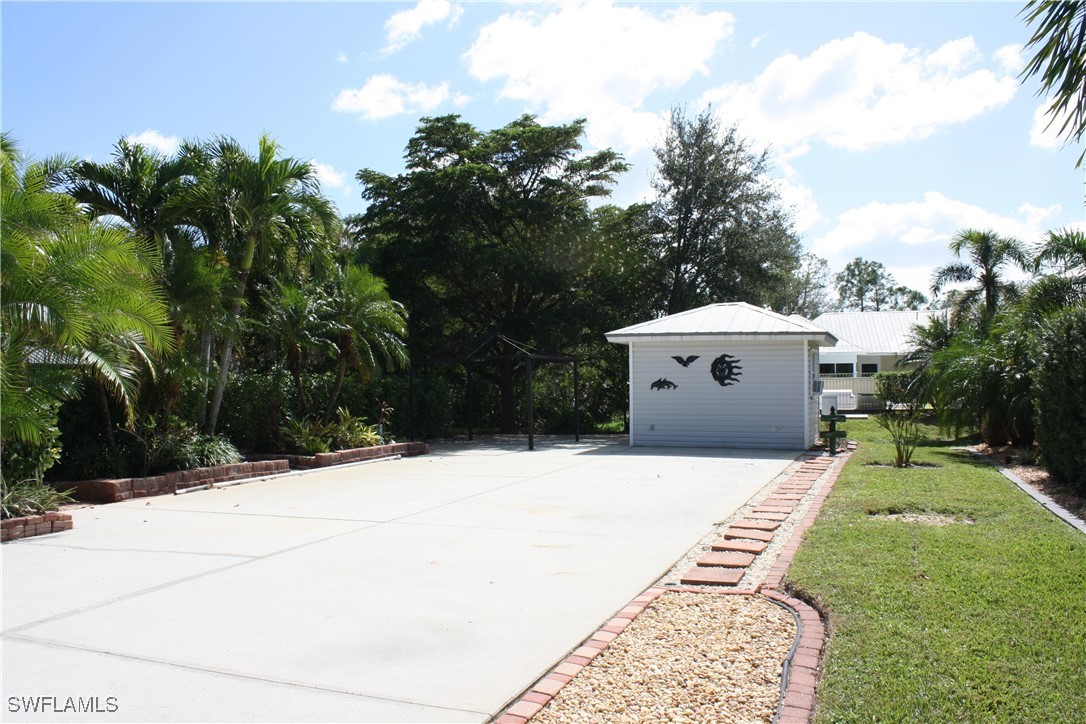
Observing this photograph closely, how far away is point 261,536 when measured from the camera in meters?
7.62

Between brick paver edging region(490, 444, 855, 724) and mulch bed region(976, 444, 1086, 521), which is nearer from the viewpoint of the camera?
brick paver edging region(490, 444, 855, 724)

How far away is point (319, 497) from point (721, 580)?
20.0 feet

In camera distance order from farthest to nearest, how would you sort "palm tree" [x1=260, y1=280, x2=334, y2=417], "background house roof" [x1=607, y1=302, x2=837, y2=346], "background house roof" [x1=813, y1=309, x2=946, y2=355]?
"background house roof" [x1=813, y1=309, x2=946, y2=355] → "background house roof" [x1=607, y1=302, x2=837, y2=346] → "palm tree" [x1=260, y1=280, x2=334, y2=417]

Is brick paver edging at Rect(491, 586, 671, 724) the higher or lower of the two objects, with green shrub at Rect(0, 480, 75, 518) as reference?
lower

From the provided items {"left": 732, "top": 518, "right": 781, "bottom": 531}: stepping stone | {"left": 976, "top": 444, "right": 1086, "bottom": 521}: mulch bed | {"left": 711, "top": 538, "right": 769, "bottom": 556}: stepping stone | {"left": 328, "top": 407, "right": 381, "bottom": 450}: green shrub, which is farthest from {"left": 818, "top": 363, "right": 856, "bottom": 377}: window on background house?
{"left": 711, "top": 538, "right": 769, "bottom": 556}: stepping stone

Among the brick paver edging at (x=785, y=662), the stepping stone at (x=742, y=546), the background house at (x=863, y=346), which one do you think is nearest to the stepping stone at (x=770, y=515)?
the stepping stone at (x=742, y=546)

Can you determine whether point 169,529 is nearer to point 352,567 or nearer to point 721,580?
point 352,567

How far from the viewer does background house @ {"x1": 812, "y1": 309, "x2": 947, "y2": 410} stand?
31.5 m

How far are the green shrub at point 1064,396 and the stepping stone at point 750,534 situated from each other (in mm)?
4224

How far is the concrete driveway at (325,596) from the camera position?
3.90m

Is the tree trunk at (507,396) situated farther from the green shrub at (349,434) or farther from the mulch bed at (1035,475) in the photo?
the mulch bed at (1035,475)

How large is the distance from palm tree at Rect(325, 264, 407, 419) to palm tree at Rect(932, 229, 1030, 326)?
18295mm

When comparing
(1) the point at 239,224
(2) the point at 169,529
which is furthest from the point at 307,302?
(2) the point at 169,529

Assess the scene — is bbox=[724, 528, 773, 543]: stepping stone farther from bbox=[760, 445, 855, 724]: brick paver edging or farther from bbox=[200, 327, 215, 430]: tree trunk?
bbox=[200, 327, 215, 430]: tree trunk
